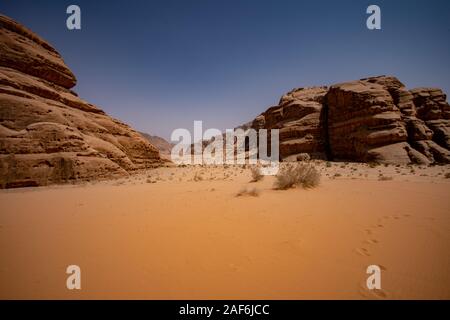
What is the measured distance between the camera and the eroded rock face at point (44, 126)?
10547 mm

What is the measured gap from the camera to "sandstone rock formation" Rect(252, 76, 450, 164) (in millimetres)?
23859

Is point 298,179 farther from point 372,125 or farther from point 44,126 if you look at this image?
point 372,125

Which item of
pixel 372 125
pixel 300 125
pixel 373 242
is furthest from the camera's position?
pixel 300 125

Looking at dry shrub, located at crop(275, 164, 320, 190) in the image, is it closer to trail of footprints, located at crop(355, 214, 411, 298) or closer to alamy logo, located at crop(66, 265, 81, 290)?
trail of footprints, located at crop(355, 214, 411, 298)

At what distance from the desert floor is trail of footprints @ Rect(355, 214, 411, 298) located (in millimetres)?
16

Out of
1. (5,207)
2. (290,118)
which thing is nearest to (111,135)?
(5,207)

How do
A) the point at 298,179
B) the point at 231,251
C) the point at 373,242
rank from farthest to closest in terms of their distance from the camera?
the point at 298,179 < the point at 373,242 < the point at 231,251

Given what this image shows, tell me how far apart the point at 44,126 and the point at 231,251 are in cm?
1454

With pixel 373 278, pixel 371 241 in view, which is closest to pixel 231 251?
pixel 373 278

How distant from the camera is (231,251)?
2.83 meters

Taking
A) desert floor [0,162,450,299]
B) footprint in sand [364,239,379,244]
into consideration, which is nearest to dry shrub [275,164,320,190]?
desert floor [0,162,450,299]

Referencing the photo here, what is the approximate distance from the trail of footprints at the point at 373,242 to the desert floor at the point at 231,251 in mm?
16

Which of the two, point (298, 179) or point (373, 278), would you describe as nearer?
point (373, 278)

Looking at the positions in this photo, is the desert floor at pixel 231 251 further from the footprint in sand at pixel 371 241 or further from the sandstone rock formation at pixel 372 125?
the sandstone rock formation at pixel 372 125
